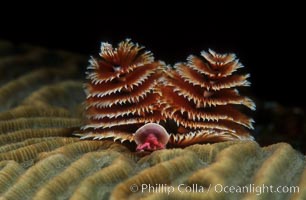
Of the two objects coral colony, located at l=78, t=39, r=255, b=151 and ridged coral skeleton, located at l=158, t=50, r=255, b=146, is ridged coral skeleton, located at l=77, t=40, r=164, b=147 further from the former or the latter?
ridged coral skeleton, located at l=158, t=50, r=255, b=146

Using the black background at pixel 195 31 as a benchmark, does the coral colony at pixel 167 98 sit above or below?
below

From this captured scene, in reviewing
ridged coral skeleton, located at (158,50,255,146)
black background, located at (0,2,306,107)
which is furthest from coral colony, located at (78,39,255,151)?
black background, located at (0,2,306,107)

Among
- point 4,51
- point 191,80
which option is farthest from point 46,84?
point 191,80

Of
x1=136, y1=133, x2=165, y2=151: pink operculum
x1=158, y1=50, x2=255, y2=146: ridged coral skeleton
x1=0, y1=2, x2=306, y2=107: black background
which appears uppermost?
x1=0, y1=2, x2=306, y2=107: black background

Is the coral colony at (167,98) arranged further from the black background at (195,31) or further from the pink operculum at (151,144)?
the black background at (195,31)

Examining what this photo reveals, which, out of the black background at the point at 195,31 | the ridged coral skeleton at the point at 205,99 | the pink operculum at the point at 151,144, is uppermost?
the black background at the point at 195,31

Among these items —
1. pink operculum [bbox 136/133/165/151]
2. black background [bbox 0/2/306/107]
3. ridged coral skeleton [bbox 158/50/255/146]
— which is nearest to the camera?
pink operculum [bbox 136/133/165/151]

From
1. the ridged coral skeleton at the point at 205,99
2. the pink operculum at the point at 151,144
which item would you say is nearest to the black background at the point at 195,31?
the ridged coral skeleton at the point at 205,99

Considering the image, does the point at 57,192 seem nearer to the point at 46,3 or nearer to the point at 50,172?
the point at 50,172

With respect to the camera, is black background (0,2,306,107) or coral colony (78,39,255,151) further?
black background (0,2,306,107)

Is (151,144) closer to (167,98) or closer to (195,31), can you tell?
(167,98)
